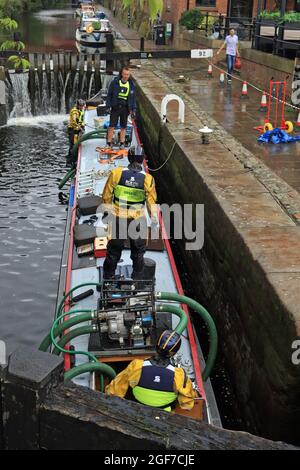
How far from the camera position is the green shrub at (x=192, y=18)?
32.1 m

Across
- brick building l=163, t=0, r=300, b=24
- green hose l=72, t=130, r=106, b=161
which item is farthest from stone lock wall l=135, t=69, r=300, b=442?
brick building l=163, t=0, r=300, b=24

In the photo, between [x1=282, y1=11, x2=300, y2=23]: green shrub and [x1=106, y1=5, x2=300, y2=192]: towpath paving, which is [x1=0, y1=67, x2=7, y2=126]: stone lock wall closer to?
[x1=106, y1=5, x2=300, y2=192]: towpath paving

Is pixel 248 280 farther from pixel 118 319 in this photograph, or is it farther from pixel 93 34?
pixel 93 34

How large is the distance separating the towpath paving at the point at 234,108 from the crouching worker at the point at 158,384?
5279 millimetres

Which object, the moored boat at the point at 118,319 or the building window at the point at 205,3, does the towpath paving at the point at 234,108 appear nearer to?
the moored boat at the point at 118,319

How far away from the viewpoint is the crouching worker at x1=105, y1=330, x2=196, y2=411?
4.95 metres

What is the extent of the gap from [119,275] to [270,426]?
2.78 metres

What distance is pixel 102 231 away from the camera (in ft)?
30.5

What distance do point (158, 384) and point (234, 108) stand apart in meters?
12.7

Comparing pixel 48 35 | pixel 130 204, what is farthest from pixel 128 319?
pixel 48 35

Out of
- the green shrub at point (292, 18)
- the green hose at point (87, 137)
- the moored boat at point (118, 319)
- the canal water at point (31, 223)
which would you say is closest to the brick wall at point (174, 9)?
the canal water at point (31, 223)

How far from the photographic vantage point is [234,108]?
53.5 feet

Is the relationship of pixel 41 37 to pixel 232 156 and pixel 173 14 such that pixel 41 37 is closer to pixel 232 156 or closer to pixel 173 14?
pixel 173 14
